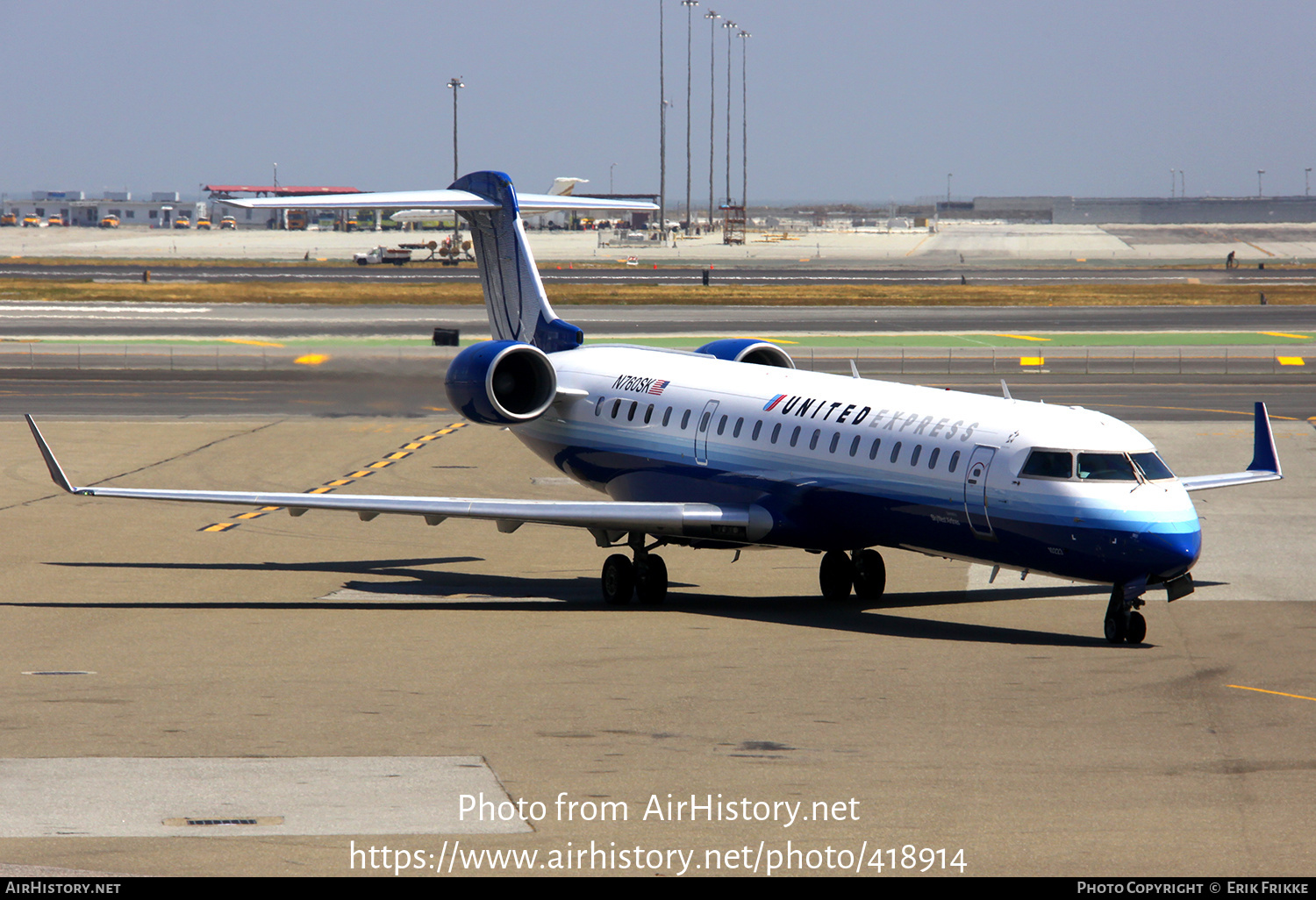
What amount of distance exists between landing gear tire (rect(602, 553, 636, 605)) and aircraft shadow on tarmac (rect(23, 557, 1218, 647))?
0.22 metres

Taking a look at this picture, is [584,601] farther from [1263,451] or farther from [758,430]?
[1263,451]

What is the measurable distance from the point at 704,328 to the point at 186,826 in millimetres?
60418

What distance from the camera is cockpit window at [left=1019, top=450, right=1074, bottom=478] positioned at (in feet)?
63.0

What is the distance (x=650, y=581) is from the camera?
76.1 ft

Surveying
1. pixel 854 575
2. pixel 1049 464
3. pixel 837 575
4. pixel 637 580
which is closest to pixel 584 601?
pixel 637 580

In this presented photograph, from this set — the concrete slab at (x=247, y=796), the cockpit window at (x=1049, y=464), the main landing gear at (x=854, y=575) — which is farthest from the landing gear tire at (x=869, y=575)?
the concrete slab at (x=247, y=796)

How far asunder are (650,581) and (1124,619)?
732 cm

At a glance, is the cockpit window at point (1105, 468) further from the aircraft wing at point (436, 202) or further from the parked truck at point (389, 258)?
the parked truck at point (389, 258)

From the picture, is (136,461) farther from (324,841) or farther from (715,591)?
(324,841)

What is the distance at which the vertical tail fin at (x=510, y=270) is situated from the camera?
94.4 ft

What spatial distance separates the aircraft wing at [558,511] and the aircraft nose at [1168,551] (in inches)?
235

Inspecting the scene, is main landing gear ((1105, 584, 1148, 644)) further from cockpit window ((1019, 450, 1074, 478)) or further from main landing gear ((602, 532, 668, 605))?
main landing gear ((602, 532, 668, 605))

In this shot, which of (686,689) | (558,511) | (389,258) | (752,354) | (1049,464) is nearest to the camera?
(686,689)

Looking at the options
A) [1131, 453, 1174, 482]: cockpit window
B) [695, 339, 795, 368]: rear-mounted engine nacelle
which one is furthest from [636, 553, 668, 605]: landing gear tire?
[1131, 453, 1174, 482]: cockpit window
